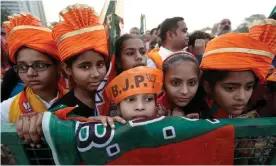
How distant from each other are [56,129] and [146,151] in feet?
1.29

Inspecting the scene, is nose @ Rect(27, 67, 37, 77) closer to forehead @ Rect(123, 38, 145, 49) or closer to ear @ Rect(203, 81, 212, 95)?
forehead @ Rect(123, 38, 145, 49)

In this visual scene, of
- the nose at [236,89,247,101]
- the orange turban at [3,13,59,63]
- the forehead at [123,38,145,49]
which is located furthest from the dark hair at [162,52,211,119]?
the orange turban at [3,13,59,63]

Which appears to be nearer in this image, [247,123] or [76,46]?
[247,123]

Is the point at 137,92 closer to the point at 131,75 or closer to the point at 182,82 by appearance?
the point at 131,75

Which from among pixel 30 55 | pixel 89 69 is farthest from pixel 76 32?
pixel 30 55

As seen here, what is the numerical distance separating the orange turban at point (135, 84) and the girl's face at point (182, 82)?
0.31 ft

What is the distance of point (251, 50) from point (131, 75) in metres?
0.66

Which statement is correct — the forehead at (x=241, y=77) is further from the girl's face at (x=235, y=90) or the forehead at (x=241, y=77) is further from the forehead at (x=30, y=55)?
the forehead at (x=30, y=55)

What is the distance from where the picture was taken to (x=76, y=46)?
58.1 inches

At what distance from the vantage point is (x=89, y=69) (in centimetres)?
155

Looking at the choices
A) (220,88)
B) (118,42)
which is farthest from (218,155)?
(118,42)

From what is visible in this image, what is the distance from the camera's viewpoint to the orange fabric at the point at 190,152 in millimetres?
1092

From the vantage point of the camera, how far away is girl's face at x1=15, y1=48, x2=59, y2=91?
160cm

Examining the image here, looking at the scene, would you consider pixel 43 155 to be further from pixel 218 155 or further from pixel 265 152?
pixel 265 152
